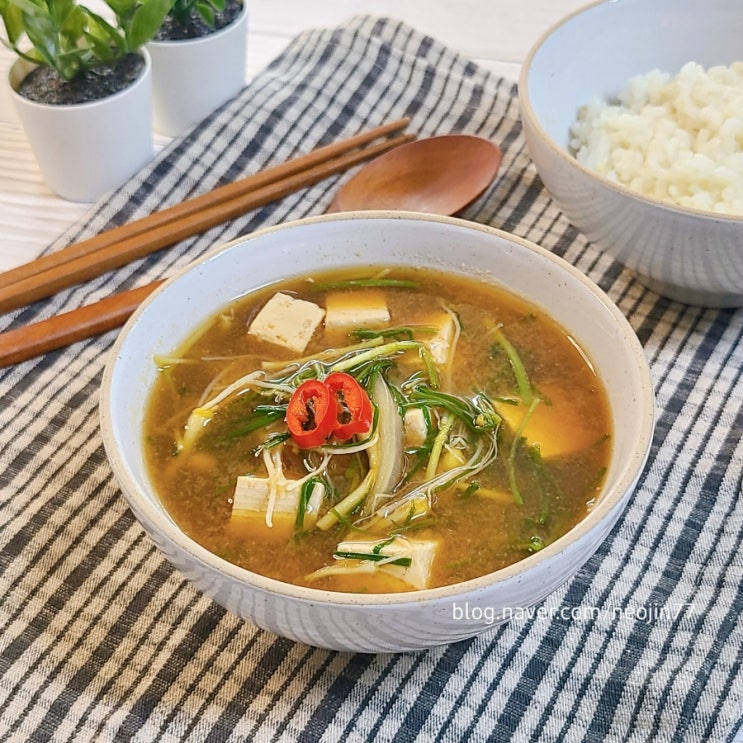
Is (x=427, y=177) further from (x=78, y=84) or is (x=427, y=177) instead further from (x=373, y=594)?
(x=373, y=594)

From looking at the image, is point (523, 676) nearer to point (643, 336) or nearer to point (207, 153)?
point (643, 336)

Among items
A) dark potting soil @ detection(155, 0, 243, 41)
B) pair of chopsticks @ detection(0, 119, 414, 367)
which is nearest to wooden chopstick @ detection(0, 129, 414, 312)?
pair of chopsticks @ detection(0, 119, 414, 367)

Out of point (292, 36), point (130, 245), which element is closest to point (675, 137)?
point (130, 245)

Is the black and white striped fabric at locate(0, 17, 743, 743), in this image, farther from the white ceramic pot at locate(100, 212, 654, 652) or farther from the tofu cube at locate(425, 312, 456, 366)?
the tofu cube at locate(425, 312, 456, 366)

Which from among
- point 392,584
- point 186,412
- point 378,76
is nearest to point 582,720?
point 392,584

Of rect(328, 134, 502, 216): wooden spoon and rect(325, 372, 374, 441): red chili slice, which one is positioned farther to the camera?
rect(328, 134, 502, 216): wooden spoon

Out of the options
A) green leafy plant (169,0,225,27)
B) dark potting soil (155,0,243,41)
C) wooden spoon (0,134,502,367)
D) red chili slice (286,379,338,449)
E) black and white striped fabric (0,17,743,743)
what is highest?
green leafy plant (169,0,225,27)
